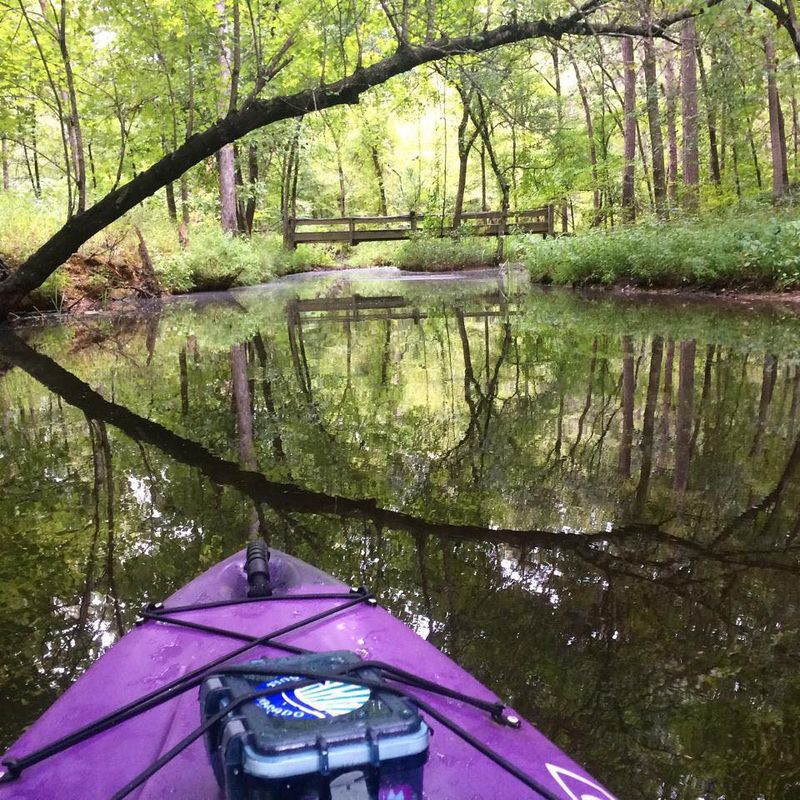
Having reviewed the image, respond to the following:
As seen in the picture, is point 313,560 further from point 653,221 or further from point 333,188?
point 333,188

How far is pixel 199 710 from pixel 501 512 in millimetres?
2156

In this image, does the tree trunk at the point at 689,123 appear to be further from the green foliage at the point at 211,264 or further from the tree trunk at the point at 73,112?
the green foliage at the point at 211,264

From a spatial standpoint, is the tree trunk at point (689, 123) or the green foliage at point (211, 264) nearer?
the tree trunk at point (689, 123)

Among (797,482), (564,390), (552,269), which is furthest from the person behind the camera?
(552,269)

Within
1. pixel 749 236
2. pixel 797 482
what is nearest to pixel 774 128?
pixel 749 236

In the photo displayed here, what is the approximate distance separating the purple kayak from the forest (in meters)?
5.17

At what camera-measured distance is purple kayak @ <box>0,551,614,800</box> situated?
3.84 ft

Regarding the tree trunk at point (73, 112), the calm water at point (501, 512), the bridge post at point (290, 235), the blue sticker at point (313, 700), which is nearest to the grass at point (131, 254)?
the bridge post at point (290, 235)

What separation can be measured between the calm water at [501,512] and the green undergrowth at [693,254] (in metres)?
2.49

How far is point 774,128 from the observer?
15602 millimetres

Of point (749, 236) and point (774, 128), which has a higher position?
point (774, 128)

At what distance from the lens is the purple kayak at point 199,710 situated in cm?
117

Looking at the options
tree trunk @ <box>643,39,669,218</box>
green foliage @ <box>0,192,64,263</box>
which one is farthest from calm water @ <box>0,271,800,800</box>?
tree trunk @ <box>643,39,669,218</box>

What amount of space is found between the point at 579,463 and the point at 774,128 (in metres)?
15.5
